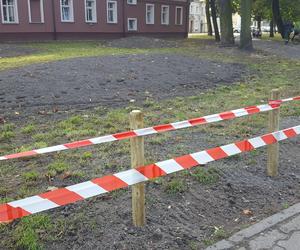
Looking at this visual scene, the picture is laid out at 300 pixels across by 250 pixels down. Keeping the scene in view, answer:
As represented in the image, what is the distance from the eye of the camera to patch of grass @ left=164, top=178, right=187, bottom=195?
196 inches

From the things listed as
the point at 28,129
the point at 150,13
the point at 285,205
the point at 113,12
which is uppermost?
the point at 113,12

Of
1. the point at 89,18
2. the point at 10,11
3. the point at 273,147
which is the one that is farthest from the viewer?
the point at 89,18

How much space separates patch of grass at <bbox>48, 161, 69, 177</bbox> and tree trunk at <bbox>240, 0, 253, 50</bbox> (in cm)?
1957

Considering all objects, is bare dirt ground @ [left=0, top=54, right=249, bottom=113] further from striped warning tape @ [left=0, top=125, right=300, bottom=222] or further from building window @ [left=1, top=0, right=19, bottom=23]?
building window @ [left=1, top=0, right=19, bottom=23]

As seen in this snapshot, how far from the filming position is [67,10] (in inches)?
1318

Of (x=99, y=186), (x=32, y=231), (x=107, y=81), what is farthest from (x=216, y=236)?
(x=107, y=81)

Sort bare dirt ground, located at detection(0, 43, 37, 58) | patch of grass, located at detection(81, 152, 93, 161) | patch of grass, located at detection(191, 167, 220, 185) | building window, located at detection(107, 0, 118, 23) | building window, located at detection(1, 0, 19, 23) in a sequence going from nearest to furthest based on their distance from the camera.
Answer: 1. patch of grass, located at detection(191, 167, 220, 185)
2. patch of grass, located at detection(81, 152, 93, 161)
3. bare dirt ground, located at detection(0, 43, 37, 58)
4. building window, located at detection(1, 0, 19, 23)
5. building window, located at detection(107, 0, 118, 23)

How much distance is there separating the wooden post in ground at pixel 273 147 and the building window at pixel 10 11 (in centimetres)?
2752

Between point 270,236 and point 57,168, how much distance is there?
2.65m

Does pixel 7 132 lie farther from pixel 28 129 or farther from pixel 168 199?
pixel 168 199

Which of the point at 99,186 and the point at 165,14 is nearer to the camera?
the point at 99,186

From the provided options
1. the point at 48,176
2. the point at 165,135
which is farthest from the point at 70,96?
the point at 48,176

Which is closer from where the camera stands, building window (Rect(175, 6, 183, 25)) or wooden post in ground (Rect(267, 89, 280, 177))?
wooden post in ground (Rect(267, 89, 280, 177))

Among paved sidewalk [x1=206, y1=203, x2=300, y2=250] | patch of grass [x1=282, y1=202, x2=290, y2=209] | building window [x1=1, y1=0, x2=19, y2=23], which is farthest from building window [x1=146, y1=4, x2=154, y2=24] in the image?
paved sidewalk [x1=206, y1=203, x2=300, y2=250]
